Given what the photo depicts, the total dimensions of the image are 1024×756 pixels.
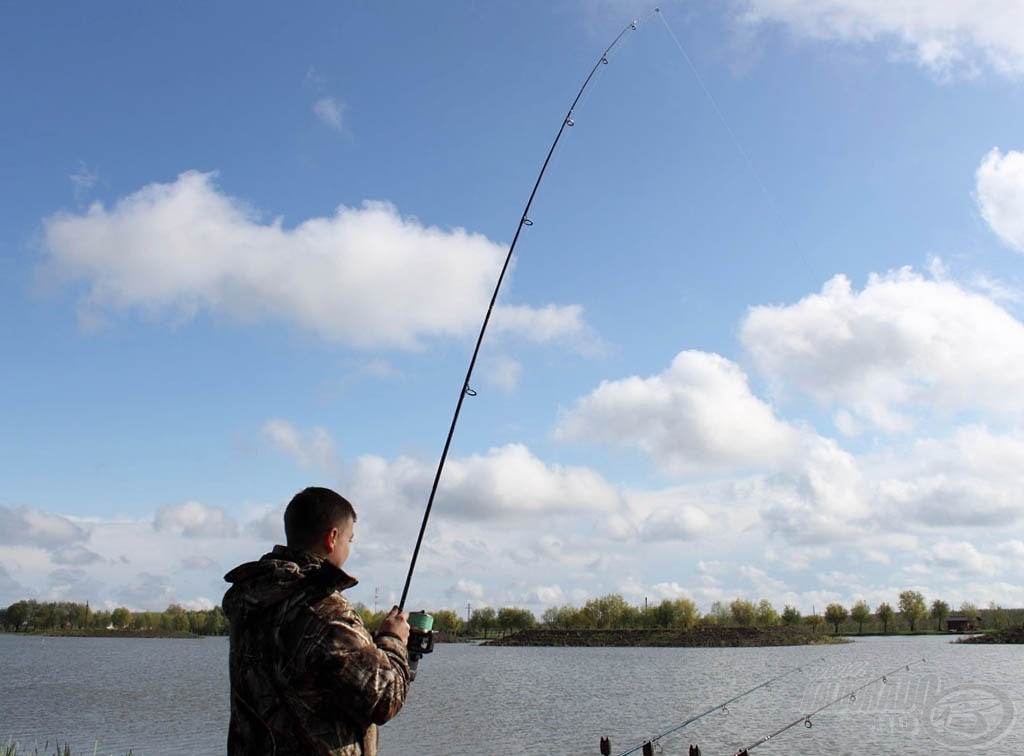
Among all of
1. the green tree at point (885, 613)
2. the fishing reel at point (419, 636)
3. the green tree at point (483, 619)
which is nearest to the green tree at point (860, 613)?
the green tree at point (885, 613)

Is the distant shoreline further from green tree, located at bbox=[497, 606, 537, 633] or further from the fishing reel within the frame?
the fishing reel

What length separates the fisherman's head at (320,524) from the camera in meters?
3.75

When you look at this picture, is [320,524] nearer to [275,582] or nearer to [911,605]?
[275,582]

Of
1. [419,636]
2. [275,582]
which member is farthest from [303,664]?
[419,636]

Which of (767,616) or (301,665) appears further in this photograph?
(767,616)

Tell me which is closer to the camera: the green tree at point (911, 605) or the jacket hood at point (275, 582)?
the jacket hood at point (275, 582)

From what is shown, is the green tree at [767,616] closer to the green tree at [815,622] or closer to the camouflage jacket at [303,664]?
the green tree at [815,622]

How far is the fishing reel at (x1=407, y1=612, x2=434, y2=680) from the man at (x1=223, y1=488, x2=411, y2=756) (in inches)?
24.1

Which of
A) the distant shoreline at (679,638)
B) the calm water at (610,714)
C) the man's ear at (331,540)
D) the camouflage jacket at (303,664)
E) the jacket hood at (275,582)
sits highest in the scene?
the man's ear at (331,540)

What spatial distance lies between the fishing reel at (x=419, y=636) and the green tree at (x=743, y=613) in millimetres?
165527

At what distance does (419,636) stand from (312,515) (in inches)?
40.5

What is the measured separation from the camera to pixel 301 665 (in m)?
3.46

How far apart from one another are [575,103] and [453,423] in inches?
288

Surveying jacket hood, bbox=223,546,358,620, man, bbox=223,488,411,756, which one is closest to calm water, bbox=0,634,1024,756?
man, bbox=223,488,411,756
